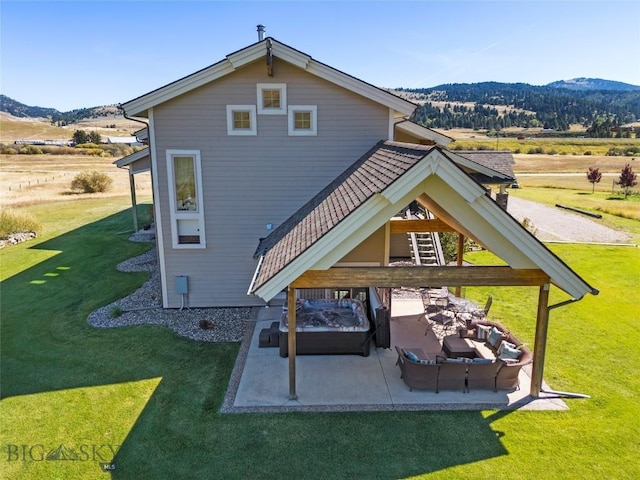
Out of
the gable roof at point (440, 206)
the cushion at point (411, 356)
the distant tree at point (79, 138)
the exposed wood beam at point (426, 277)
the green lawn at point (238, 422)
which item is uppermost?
the distant tree at point (79, 138)

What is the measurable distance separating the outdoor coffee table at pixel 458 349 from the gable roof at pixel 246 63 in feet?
21.9

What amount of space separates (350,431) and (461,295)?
8.14m

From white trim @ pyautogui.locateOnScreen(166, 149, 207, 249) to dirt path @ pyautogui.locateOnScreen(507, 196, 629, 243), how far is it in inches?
728

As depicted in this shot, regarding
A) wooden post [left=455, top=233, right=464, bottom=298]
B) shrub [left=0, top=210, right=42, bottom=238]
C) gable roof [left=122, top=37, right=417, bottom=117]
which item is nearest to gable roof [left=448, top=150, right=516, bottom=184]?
wooden post [left=455, top=233, right=464, bottom=298]

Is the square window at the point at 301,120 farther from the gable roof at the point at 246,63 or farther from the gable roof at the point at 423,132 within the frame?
the gable roof at the point at 423,132

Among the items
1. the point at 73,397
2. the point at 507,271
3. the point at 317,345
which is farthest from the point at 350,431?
the point at 73,397

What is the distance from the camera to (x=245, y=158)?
480 inches

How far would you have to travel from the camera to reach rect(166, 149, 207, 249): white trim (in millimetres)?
11953

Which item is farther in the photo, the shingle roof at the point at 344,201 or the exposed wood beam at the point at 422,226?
the exposed wood beam at the point at 422,226

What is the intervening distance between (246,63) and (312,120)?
2402 millimetres

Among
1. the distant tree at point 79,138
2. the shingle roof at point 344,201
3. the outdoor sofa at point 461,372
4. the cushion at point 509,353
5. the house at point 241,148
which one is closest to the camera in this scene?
Result: the shingle roof at point 344,201

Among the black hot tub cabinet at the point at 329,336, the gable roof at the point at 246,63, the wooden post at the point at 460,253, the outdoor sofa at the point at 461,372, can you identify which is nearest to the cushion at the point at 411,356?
the outdoor sofa at the point at 461,372

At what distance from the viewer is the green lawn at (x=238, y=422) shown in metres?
6.51

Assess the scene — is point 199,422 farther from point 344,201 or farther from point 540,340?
point 540,340
